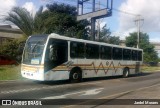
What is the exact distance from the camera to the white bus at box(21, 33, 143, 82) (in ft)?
55.0

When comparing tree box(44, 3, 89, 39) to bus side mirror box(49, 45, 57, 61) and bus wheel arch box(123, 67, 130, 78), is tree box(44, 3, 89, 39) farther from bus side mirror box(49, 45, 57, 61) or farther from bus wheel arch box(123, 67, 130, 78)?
bus side mirror box(49, 45, 57, 61)

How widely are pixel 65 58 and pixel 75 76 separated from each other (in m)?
1.75

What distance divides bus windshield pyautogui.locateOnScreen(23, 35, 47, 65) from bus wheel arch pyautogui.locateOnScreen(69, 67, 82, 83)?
2.89 metres

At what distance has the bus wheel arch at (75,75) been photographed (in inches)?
746

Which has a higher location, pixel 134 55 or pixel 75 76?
pixel 134 55

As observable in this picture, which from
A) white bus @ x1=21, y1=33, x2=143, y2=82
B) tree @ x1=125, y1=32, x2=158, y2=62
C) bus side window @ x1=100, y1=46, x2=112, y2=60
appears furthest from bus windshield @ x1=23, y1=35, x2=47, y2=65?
tree @ x1=125, y1=32, x2=158, y2=62

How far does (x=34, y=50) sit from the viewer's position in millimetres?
17297

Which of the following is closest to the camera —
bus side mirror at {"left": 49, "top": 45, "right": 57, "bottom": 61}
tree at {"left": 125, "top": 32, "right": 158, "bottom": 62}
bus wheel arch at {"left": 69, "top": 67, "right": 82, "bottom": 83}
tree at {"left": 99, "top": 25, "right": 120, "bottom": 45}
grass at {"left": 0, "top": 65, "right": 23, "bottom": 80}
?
bus side mirror at {"left": 49, "top": 45, "right": 57, "bottom": 61}

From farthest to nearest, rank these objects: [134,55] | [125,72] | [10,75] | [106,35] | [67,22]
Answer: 1. [106,35]
2. [67,22]
3. [134,55]
4. [125,72]
5. [10,75]

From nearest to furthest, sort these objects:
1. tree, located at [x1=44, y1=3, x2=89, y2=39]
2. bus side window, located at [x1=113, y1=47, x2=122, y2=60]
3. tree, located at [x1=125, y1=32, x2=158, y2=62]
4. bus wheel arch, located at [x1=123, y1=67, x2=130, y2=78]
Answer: bus side window, located at [x1=113, y1=47, x2=122, y2=60] < bus wheel arch, located at [x1=123, y1=67, x2=130, y2=78] < tree, located at [x1=44, y1=3, x2=89, y2=39] < tree, located at [x1=125, y1=32, x2=158, y2=62]

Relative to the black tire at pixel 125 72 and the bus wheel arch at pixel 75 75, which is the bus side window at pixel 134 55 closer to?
the black tire at pixel 125 72

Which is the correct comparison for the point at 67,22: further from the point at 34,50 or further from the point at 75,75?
the point at 34,50

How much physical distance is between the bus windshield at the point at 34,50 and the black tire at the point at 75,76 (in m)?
3.00

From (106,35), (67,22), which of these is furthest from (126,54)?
(106,35)
